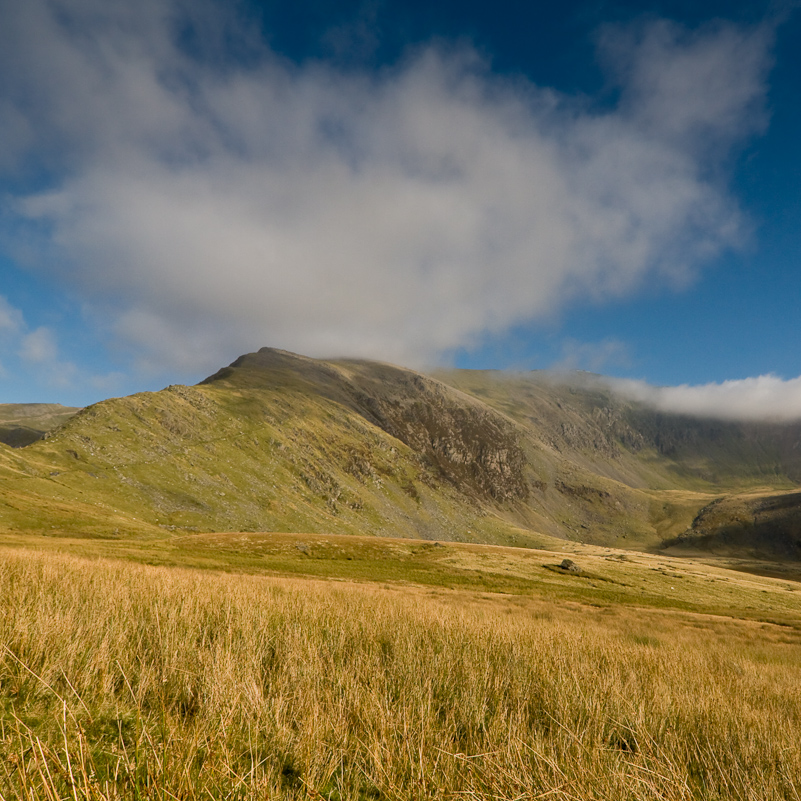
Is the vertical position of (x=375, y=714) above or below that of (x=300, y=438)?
below

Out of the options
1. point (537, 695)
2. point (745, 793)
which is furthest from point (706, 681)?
point (745, 793)

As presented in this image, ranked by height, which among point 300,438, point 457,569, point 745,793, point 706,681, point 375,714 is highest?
point 300,438

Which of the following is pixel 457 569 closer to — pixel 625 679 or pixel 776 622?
pixel 776 622

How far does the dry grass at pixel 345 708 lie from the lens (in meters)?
4.28

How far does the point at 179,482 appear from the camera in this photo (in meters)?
128

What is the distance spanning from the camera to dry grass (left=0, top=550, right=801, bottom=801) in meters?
4.28

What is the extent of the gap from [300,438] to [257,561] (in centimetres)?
14579

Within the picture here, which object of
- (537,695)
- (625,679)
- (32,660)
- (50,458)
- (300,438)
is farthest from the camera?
(300,438)

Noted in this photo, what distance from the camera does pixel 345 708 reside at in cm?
703

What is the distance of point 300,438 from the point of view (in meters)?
193

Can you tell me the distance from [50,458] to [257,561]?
9174cm

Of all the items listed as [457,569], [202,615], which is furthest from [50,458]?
[202,615]

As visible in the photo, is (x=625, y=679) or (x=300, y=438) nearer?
(x=625, y=679)

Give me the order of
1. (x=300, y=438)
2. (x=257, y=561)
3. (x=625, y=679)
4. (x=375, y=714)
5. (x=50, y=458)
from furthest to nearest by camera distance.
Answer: (x=300, y=438) → (x=50, y=458) → (x=257, y=561) → (x=625, y=679) → (x=375, y=714)
